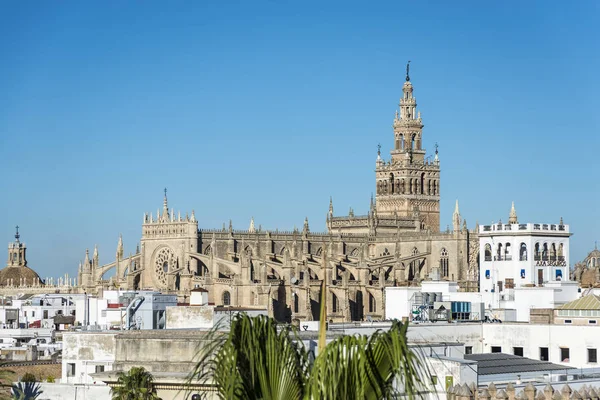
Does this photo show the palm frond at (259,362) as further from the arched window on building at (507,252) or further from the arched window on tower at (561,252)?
the arched window on tower at (561,252)

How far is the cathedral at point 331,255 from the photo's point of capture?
98.0m

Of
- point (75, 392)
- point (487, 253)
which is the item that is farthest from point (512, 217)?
point (75, 392)

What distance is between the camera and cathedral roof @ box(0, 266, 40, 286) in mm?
142375

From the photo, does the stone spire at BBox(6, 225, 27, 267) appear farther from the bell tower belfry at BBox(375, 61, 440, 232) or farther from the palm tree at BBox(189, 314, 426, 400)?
the palm tree at BBox(189, 314, 426, 400)

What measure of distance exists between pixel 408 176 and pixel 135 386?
98.7 m

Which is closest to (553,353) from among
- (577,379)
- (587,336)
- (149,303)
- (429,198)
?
(587,336)

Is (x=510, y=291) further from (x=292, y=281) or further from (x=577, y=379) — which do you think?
(x=292, y=281)

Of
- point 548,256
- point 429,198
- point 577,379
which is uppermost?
point 429,198

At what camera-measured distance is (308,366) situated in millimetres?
14633

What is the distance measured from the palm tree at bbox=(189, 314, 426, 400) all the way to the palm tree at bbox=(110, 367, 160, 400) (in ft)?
39.3

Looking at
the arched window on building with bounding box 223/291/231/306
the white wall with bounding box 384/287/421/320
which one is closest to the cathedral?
the arched window on building with bounding box 223/291/231/306

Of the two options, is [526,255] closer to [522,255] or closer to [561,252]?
[522,255]

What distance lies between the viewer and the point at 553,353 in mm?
45812

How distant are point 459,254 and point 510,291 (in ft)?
146
